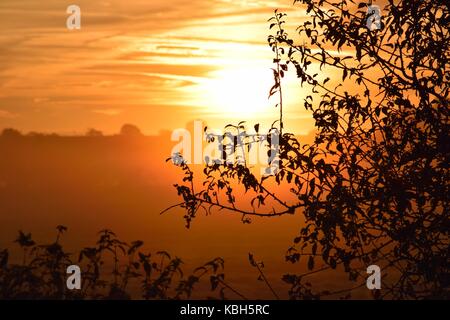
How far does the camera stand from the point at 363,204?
10.9 metres

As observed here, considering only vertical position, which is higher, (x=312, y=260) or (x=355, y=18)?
(x=355, y=18)

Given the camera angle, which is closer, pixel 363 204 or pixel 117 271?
pixel 117 271

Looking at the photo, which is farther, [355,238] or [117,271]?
[355,238]

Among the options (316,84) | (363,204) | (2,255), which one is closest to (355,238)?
(363,204)

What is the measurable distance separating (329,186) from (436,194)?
1449 mm

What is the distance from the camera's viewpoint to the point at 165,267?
357 inches
